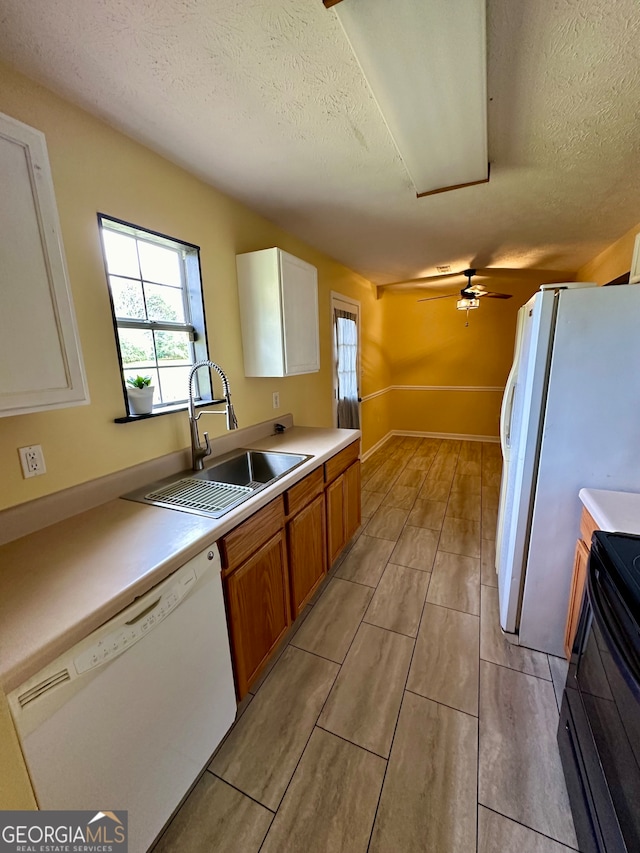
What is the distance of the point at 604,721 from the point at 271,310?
217 centimetres

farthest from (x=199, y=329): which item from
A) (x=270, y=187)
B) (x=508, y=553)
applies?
(x=508, y=553)

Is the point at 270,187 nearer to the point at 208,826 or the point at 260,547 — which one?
the point at 260,547

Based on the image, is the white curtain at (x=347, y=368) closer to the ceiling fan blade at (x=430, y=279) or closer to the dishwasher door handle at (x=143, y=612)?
the ceiling fan blade at (x=430, y=279)

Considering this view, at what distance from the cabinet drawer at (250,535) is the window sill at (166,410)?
689mm

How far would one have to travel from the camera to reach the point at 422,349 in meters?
5.38

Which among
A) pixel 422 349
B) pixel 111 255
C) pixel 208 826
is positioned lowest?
pixel 208 826

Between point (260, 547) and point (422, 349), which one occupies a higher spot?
point (422, 349)

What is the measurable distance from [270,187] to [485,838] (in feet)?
9.48

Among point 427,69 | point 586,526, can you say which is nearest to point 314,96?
point 427,69

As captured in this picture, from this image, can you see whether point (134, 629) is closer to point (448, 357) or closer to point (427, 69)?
point (427, 69)

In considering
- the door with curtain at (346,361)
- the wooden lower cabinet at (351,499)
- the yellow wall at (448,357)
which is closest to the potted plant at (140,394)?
the wooden lower cabinet at (351,499)

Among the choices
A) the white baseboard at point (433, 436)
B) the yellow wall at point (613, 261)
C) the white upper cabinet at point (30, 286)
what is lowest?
the white baseboard at point (433, 436)

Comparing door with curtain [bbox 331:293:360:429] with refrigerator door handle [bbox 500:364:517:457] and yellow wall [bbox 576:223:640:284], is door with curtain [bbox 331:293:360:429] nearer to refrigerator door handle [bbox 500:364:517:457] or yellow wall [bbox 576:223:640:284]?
refrigerator door handle [bbox 500:364:517:457]

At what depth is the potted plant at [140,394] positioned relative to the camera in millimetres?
1507
